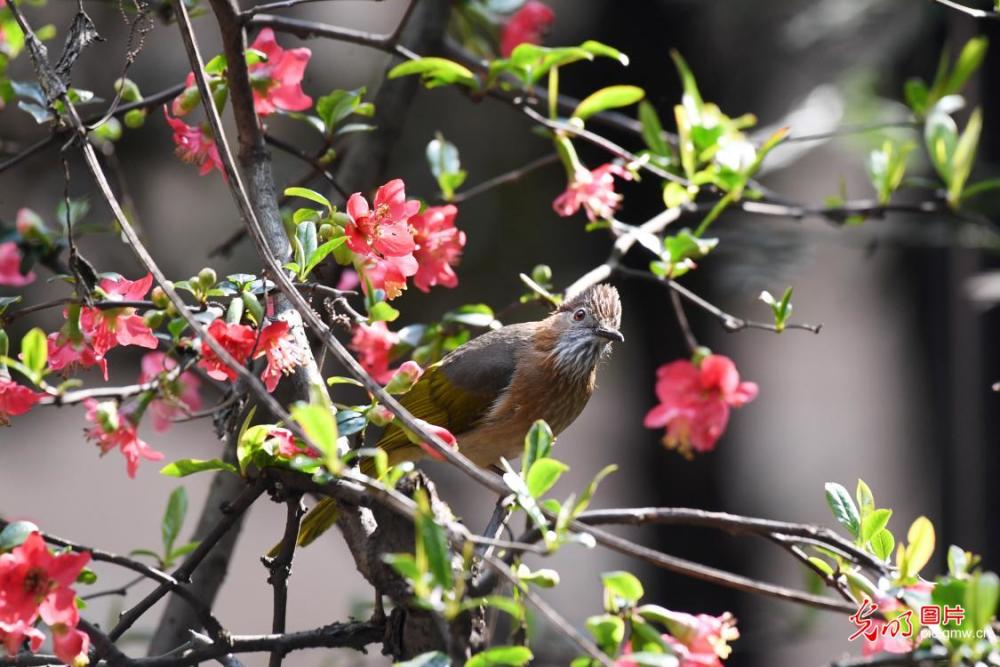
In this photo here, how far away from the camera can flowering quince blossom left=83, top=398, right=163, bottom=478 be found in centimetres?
159

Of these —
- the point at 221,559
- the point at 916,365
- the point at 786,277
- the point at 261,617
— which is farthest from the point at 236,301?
the point at 261,617

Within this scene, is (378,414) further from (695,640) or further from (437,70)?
(437,70)

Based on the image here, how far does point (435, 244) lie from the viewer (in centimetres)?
219

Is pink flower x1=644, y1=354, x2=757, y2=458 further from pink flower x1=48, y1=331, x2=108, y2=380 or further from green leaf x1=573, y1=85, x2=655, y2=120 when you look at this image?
pink flower x1=48, y1=331, x2=108, y2=380

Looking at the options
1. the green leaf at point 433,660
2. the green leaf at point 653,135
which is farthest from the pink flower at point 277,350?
the green leaf at point 653,135

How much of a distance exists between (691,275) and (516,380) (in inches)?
65.1

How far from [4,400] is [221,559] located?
0.87m

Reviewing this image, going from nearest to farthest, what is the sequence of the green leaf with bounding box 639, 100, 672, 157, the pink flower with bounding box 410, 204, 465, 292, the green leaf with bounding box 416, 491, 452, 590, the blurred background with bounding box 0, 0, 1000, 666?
1. the green leaf with bounding box 416, 491, 452, 590
2. the pink flower with bounding box 410, 204, 465, 292
3. the green leaf with bounding box 639, 100, 672, 157
4. the blurred background with bounding box 0, 0, 1000, 666

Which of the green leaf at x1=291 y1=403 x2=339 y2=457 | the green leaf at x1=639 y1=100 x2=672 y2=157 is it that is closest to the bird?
the green leaf at x1=639 y1=100 x2=672 y2=157

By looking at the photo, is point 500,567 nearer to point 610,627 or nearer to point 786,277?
point 610,627

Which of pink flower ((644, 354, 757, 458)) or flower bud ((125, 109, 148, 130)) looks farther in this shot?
pink flower ((644, 354, 757, 458))

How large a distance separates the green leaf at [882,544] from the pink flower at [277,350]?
885 mm

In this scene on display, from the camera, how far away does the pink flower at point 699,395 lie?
7.38 feet

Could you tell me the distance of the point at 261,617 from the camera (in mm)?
6332
